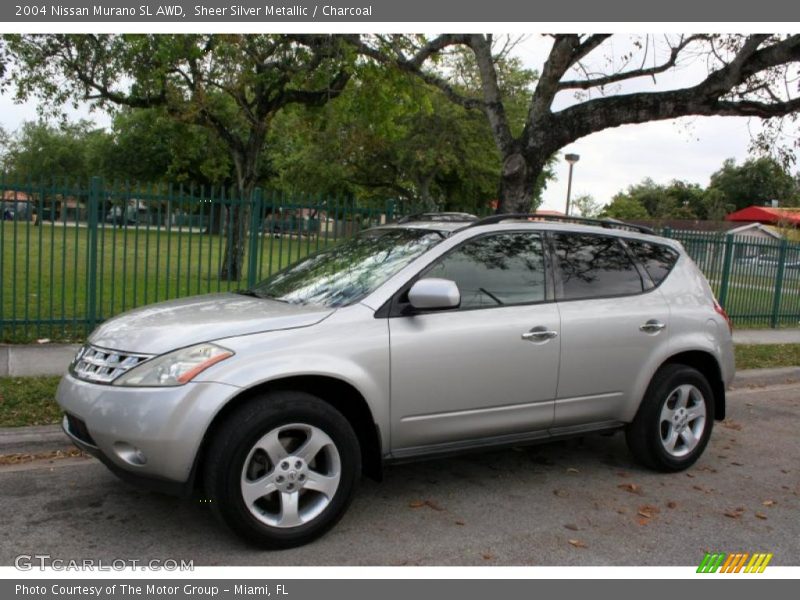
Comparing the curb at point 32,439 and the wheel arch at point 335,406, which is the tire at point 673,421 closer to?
the wheel arch at point 335,406

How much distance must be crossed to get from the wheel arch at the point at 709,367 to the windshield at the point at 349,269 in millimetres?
2193

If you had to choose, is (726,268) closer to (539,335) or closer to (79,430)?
(539,335)

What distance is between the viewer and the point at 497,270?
15.5ft

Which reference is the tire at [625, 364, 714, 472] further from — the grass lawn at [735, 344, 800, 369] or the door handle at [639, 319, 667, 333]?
the grass lawn at [735, 344, 800, 369]

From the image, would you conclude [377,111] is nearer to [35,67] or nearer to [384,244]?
[35,67]

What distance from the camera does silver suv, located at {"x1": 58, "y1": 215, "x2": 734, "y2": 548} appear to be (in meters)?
3.68

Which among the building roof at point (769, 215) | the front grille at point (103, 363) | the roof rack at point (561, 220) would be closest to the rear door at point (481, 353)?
the roof rack at point (561, 220)

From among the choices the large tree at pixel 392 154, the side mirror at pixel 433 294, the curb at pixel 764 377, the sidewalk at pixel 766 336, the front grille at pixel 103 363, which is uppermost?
the large tree at pixel 392 154

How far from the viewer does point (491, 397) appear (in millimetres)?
4504

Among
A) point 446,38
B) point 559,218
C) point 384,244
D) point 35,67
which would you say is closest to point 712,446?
point 559,218

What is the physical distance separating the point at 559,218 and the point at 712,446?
2.62 metres

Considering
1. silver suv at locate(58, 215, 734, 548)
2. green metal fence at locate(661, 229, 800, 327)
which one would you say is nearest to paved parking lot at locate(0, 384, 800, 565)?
silver suv at locate(58, 215, 734, 548)

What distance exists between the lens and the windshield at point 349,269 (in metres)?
4.43

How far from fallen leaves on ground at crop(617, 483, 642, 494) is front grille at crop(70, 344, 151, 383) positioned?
129 inches
